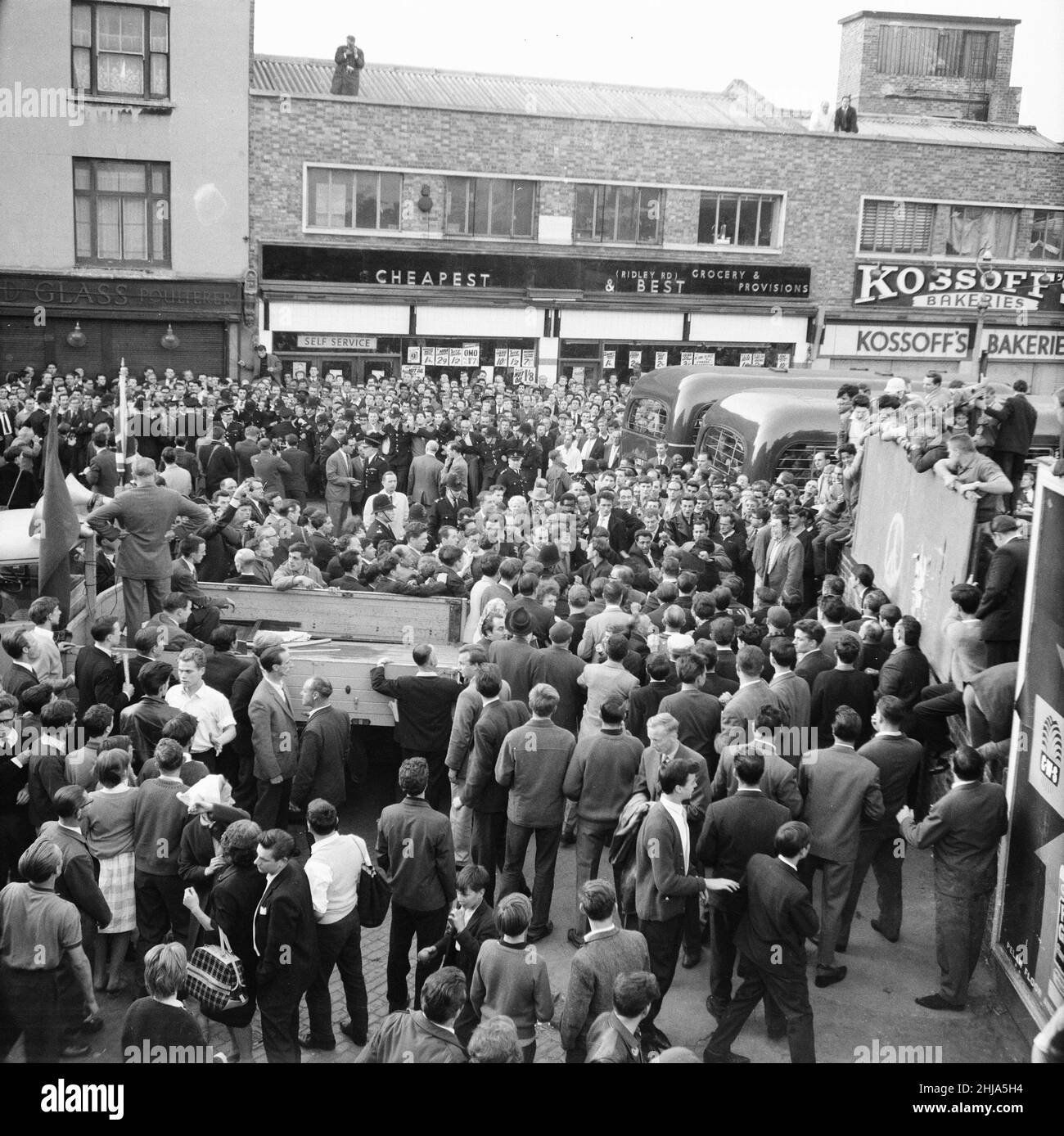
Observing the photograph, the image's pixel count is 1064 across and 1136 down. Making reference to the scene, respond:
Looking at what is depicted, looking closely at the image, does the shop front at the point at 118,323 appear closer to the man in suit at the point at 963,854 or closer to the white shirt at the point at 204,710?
the white shirt at the point at 204,710

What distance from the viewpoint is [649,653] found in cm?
895

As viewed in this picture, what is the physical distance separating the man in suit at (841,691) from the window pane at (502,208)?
24.1 meters

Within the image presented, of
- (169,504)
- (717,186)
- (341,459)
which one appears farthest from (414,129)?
(169,504)

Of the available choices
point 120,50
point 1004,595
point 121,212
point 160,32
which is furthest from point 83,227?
point 1004,595

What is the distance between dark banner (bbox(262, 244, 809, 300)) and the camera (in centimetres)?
2858

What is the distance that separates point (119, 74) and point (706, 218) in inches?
585

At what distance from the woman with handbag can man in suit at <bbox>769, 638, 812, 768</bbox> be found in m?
3.53

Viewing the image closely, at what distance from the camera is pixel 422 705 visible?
8.26 m

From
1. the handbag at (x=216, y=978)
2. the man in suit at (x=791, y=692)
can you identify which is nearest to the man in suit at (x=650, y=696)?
the man in suit at (x=791, y=692)

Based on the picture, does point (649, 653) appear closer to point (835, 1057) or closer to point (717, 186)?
point (835, 1057)

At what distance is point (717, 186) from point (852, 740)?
89.2 ft

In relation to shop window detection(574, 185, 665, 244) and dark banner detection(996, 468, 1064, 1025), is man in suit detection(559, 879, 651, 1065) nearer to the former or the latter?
dark banner detection(996, 468, 1064, 1025)

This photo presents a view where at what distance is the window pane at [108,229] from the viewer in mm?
26922

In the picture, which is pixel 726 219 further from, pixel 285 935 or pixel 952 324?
pixel 285 935
